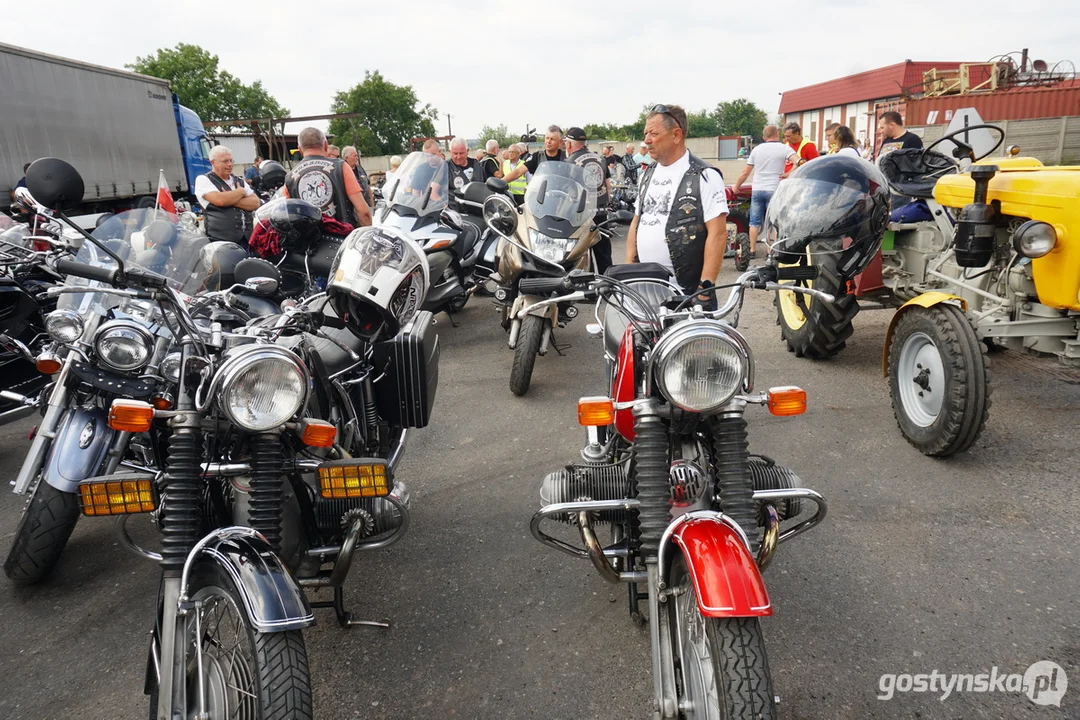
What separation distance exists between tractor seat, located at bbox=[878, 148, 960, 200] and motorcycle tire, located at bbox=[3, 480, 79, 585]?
5.30 meters

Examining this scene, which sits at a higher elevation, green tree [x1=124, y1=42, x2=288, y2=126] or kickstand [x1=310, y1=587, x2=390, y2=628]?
green tree [x1=124, y1=42, x2=288, y2=126]

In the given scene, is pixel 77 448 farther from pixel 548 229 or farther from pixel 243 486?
pixel 548 229

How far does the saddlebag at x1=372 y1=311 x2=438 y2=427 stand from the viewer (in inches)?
124

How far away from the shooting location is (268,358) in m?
2.05

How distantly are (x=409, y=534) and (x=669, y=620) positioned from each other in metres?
1.79

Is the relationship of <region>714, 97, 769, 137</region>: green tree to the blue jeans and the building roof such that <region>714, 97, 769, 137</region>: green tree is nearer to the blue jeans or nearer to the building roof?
the building roof

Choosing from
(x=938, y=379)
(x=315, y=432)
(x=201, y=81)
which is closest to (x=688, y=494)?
(x=315, y=432)

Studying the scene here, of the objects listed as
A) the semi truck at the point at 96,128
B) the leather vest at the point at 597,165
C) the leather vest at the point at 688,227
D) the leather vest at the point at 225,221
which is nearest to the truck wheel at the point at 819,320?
the leather vest at the point at 688,227

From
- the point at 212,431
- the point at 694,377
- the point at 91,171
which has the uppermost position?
the point at 91,171

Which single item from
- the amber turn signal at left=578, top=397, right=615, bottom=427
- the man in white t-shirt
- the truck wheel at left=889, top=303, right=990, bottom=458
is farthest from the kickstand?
the man in white t-shirt

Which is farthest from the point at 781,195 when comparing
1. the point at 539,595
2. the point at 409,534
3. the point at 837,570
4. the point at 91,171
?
the point at 91,171

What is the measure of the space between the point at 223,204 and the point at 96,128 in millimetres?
9616

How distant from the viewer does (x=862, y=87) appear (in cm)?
3581

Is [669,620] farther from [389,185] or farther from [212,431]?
[389,185]
